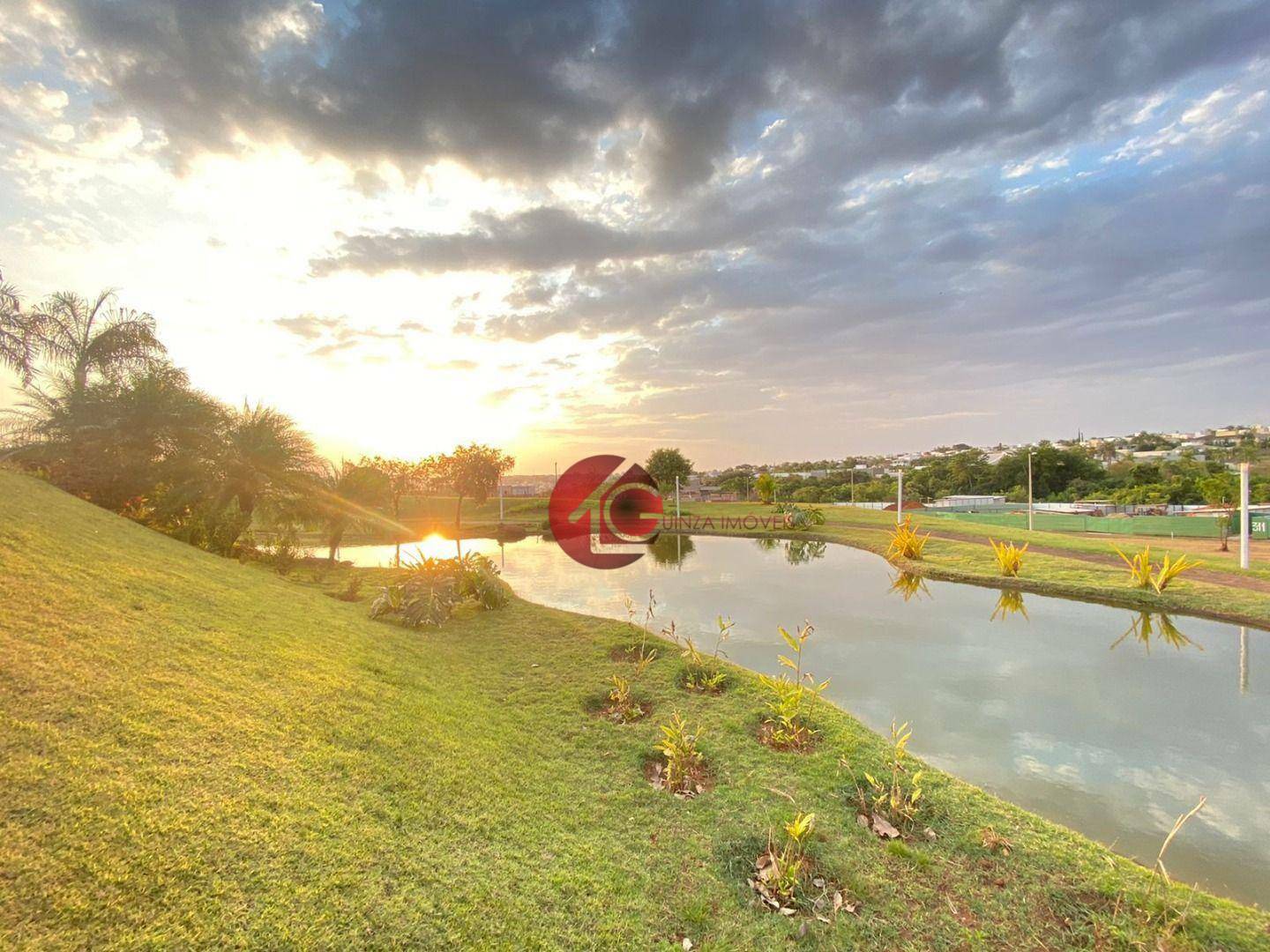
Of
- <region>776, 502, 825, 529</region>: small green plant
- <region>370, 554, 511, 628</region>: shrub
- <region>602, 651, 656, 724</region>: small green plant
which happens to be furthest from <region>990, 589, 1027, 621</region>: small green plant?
<region>776, 502, 825, 529</region>: small green plant

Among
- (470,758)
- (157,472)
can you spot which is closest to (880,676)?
(470,758)

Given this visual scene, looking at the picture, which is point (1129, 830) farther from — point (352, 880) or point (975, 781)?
point (352, 880)

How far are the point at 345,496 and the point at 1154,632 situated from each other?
1669 centimetres

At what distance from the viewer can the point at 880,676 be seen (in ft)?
19.3

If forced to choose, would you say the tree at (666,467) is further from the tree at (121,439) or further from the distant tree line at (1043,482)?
the tree at (121,439)

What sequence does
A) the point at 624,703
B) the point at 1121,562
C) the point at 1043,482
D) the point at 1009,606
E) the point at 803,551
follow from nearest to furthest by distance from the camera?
the point at 624,703 < the point at 1009,606 < the point at 1121,562 < the point at 803,551 < the point at 1043,482

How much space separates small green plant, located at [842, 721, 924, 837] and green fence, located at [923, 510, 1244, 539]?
68.9 ft

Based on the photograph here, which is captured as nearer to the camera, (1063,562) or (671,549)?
(1063,562)

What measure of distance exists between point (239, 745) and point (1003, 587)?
1250 centimetres

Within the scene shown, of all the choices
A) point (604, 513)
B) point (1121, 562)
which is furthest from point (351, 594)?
point (604, 513)

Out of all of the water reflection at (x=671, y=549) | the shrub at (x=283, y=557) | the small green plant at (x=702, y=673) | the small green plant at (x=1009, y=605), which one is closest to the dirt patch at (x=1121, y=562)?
the small green plant at (x=1009, y=605)

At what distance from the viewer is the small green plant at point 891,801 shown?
3.16 metres

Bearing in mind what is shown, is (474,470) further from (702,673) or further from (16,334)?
(702,673)

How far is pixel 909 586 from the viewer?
35.8ft
